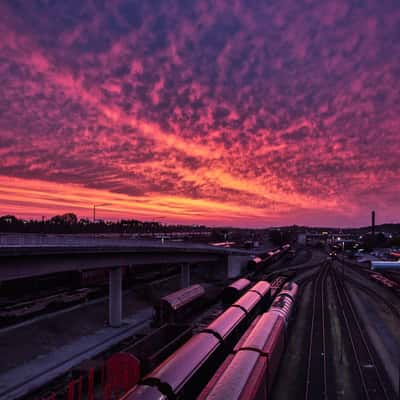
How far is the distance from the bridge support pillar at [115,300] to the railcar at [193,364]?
2062 cm

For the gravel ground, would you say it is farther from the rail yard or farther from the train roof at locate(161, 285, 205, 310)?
the train roof at locate(161, 285, 205, 310)

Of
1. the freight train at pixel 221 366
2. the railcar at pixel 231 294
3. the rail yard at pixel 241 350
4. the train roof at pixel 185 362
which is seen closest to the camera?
the freight train at pixel 221 366

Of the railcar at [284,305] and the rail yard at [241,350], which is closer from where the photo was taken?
the rail yard at [241,350]

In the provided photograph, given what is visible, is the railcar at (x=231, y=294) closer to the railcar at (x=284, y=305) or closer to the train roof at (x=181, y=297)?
the train roof at (x=181, y=297)

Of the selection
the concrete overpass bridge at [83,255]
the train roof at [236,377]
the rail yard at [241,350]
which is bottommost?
the rail yard at [241,350]

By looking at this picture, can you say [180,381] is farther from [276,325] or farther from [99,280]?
[99,280]

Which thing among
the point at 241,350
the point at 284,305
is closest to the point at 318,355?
the point at 284,305

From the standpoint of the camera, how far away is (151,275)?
7994 cm

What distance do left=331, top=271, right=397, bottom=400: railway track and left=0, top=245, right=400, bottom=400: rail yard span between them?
0.08 m

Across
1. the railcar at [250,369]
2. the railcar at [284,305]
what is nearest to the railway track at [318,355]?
the railcar at [284,305]

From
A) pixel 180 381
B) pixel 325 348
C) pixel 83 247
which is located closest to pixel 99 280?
pixel 83 247

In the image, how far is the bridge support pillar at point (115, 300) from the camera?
4262cm

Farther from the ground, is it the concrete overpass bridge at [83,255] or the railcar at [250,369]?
the concrete overpass bridge at [83,255]

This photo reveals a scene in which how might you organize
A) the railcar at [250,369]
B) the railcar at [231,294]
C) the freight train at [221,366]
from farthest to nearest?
the railcar at [231,294] < the freight train at [221,366] < the railcar at [250,369]
